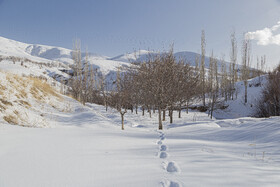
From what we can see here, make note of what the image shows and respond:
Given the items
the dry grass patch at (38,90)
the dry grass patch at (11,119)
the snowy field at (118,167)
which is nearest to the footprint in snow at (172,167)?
the snowy field at (118,167)

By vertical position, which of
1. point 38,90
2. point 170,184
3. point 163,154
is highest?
point 38,90

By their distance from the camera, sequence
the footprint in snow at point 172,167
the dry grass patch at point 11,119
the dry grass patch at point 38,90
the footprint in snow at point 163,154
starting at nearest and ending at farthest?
the footprint in snow at point 172,167
the footprint in snow at point 163,154
the dry grass patch at point 11,119
the dry grass patch at point 38,90

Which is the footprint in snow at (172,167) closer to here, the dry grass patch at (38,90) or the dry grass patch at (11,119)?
the dry grass patch at (11,119)

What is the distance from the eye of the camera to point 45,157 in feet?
7.32

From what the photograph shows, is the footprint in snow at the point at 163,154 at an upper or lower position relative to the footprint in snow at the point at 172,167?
lower

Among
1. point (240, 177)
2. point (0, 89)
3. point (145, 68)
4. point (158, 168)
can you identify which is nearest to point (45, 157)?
point (158, 168)

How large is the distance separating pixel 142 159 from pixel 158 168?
42 centimetres

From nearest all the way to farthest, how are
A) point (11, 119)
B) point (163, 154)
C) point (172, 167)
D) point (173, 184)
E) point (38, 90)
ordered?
1. point (173, 184)
2. point (172, 167)
3. point (163, 154)
4. point (11, 119)
5. point (38, 90)

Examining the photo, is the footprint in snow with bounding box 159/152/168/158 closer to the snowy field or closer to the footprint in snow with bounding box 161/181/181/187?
the snowy field

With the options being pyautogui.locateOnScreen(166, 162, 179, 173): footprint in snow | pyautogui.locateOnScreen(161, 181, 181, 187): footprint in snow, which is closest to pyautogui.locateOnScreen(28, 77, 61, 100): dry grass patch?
pyautogui.locateOnScreen(166, 162, 179, 173): footprint in snow

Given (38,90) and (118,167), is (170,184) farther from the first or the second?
(38,90)

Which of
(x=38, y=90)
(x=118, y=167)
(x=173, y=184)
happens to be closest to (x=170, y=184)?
(x=173, y=184)

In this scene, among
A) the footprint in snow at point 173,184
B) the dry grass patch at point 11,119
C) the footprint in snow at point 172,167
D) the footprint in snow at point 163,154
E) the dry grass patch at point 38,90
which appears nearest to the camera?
the footprint in snow at point 173,184

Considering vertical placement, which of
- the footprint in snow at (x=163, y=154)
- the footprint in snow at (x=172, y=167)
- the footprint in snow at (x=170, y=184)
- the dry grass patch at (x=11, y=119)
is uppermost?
the dry grass patch at (x=11, y=119)
